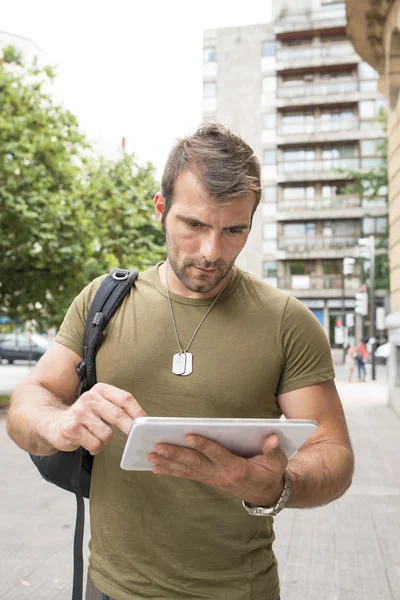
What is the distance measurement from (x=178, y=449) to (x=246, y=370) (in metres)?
0.54

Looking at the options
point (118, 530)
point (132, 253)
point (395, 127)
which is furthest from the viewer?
point (132, 253)

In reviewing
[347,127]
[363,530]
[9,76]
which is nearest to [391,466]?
[363,530]

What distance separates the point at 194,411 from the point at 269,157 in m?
57.3

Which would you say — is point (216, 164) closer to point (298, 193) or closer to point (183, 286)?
point (183, 286)

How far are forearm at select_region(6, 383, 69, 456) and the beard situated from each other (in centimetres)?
49

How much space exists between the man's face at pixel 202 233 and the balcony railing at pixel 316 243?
53.7 metres

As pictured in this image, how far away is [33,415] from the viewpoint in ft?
6.53

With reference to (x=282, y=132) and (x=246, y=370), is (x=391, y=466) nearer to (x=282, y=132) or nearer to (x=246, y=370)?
(x=246, y=370)

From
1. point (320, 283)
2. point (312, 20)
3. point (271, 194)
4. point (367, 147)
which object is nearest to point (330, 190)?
point (367, 147)

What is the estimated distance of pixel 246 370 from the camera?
80.4 inches

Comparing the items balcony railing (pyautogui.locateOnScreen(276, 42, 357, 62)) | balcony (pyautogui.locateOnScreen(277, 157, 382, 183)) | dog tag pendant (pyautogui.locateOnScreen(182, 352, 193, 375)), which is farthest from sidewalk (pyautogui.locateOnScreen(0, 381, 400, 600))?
balcony railing (pyautogui.locateOnScreen(276, 42, 357, 62))

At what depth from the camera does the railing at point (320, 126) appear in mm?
56625

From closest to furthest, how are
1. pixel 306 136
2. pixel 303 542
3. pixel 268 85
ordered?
1. pixel 303 542
2. pixel 306 136
3. pixel 268 85

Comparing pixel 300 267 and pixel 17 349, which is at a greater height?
pixel 300 267
